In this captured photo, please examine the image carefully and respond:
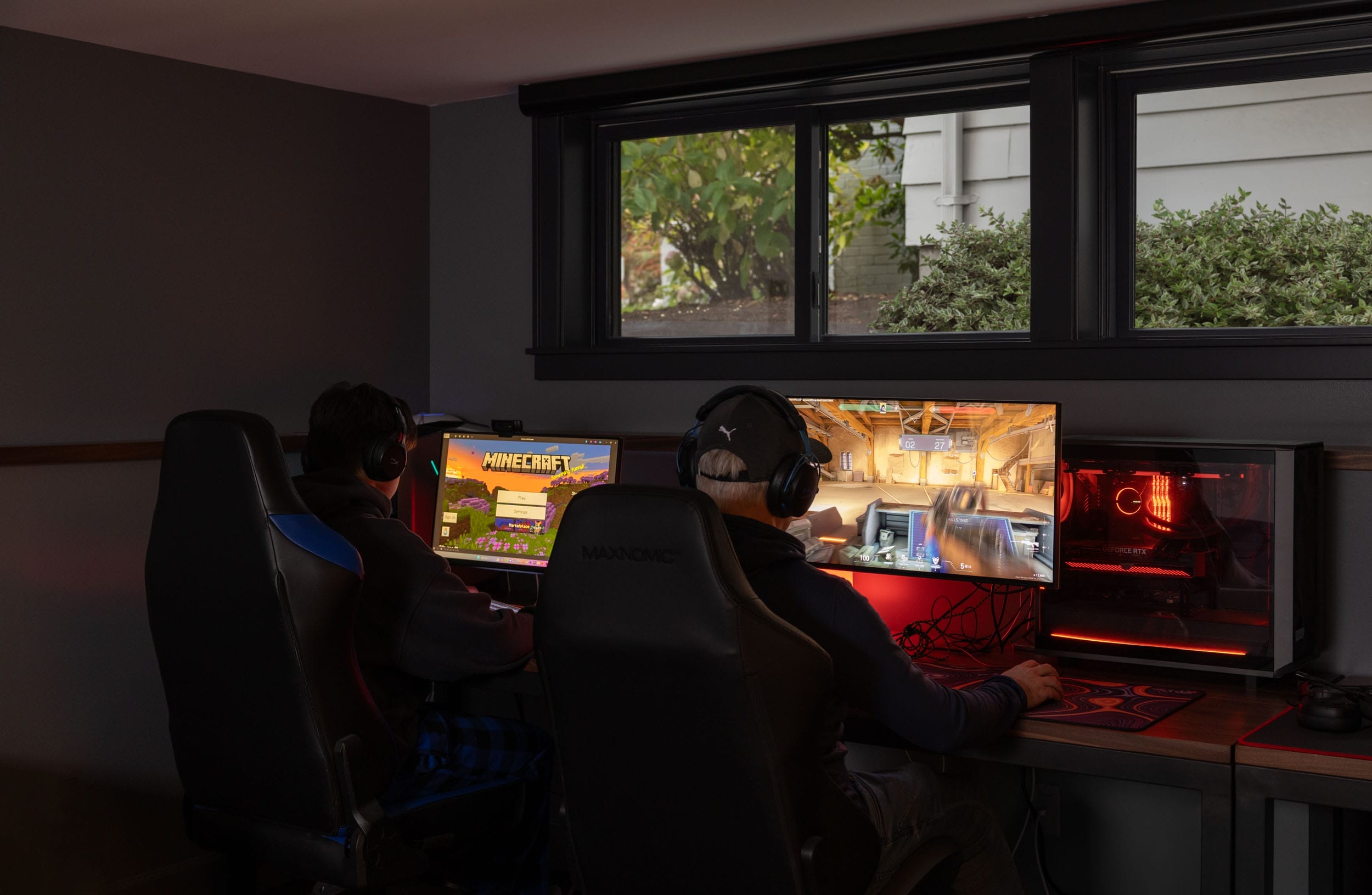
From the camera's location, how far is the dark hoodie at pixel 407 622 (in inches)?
89.9

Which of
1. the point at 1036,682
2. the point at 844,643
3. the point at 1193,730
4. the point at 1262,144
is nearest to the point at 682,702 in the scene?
the point at 844,643

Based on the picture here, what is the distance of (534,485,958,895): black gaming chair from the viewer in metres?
1.58

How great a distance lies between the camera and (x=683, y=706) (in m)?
1.61

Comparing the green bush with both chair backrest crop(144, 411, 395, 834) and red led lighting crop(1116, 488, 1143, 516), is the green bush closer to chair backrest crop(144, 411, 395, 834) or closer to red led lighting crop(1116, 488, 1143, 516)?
red led lighting crop(1116, 488, 1143, 516)

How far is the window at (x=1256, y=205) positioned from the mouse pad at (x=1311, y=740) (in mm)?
1027

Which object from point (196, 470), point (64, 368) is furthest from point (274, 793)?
point (64, 368)

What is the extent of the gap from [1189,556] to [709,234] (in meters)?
1.64

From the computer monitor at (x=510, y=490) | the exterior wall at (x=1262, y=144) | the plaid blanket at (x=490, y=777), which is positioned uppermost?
the exterior wall at (x=1262, y=144)

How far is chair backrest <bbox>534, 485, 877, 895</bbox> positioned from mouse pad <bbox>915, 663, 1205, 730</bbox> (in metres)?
0.41

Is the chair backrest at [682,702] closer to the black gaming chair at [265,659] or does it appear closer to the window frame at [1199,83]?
the black gaming chair at [265,659]

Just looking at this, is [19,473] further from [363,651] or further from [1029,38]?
[1029,38]

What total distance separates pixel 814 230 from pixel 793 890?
79.1 inches

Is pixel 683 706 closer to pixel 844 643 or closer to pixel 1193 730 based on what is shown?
pixel 844 643

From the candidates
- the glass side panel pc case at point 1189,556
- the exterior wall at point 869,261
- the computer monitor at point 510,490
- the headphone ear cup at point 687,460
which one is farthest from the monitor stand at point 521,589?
the glass side panel pc case at point 1189,556
